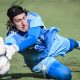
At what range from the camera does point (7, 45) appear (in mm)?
5176

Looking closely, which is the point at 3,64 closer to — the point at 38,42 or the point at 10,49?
the point at 10,49

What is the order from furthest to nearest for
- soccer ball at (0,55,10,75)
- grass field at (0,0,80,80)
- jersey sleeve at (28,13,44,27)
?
grass field at (0,0,80,80) → jersey sleeve at (28,13,44,27) → soccer ball at (0,55,10,75)

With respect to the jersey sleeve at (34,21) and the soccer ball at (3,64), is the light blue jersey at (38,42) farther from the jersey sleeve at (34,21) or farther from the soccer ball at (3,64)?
the soccer ball at (3,64)

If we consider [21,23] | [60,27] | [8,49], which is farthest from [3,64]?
[60,27]

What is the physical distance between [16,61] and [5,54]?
2257mm

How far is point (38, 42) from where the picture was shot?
586 centimetres

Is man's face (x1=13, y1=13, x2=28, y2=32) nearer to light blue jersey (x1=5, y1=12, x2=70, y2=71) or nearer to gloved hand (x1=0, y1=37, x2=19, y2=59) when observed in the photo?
light blue jersey (x1=5, y1=12, x2=70, y2=71)

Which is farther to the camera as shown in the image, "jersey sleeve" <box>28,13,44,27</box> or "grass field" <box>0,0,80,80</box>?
"grass field" <box>0,0,80,80</box>

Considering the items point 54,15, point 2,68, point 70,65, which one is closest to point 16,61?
point 70,65

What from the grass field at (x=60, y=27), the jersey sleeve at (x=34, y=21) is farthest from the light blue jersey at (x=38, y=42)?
the grass field at (x=60, y=27)

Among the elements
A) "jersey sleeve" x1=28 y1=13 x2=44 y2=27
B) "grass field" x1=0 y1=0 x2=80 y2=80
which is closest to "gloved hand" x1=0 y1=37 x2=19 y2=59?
"jersey sleeve" x1=28 y1=13 x2=44 y2=27

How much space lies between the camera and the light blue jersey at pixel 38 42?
563 cm

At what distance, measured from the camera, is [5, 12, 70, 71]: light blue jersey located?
5.63m

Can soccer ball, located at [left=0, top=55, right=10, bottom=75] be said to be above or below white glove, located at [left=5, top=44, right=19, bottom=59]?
below
